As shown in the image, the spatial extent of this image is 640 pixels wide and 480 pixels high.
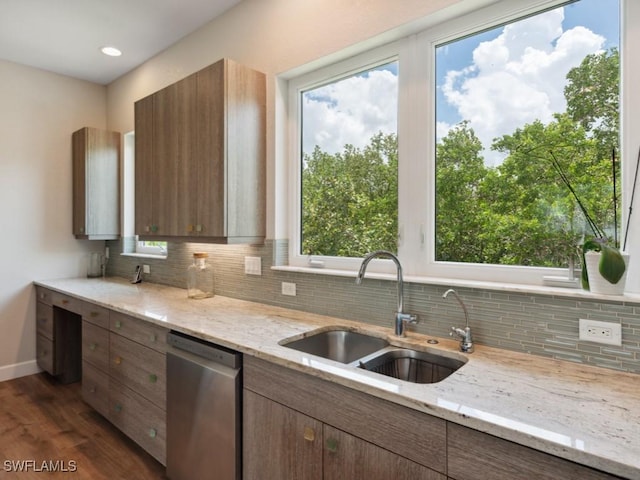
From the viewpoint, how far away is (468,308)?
1556 millimetres

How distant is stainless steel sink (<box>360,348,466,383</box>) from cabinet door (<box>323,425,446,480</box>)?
0.30m

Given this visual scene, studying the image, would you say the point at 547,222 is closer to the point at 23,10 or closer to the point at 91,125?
the point at 23,10

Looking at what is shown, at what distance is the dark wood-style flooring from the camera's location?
209 cm

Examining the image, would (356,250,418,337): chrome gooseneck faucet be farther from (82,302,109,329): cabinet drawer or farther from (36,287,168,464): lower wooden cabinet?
(82,302,109,329): cabinet drawer

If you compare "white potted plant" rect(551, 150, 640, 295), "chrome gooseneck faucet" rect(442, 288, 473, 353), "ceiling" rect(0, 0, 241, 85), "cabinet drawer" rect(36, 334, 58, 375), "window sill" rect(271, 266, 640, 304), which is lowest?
"cabinet drawer" rect(36, 334, 58, 375)

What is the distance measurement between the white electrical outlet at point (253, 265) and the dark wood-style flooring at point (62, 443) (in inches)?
48.0

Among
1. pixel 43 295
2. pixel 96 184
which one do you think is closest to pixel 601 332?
pixel 96 184

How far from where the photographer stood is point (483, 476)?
931mm

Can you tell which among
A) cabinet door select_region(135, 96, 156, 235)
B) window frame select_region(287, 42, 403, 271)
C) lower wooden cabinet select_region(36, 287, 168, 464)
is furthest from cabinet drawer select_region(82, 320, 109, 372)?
window frame select_region(287, 42, 403, 271)

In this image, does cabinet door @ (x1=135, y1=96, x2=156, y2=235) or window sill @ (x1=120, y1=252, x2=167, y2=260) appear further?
window sill @ (x1=120, y1=252, x2=167, y2=260)

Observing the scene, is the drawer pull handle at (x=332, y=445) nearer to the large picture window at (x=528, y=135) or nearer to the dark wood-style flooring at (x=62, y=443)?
the large picture window at (x=528, y=135)

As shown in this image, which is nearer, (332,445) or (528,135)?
(332,445)

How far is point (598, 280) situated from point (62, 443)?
3.03m

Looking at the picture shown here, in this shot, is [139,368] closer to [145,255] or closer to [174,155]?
[174,155]
